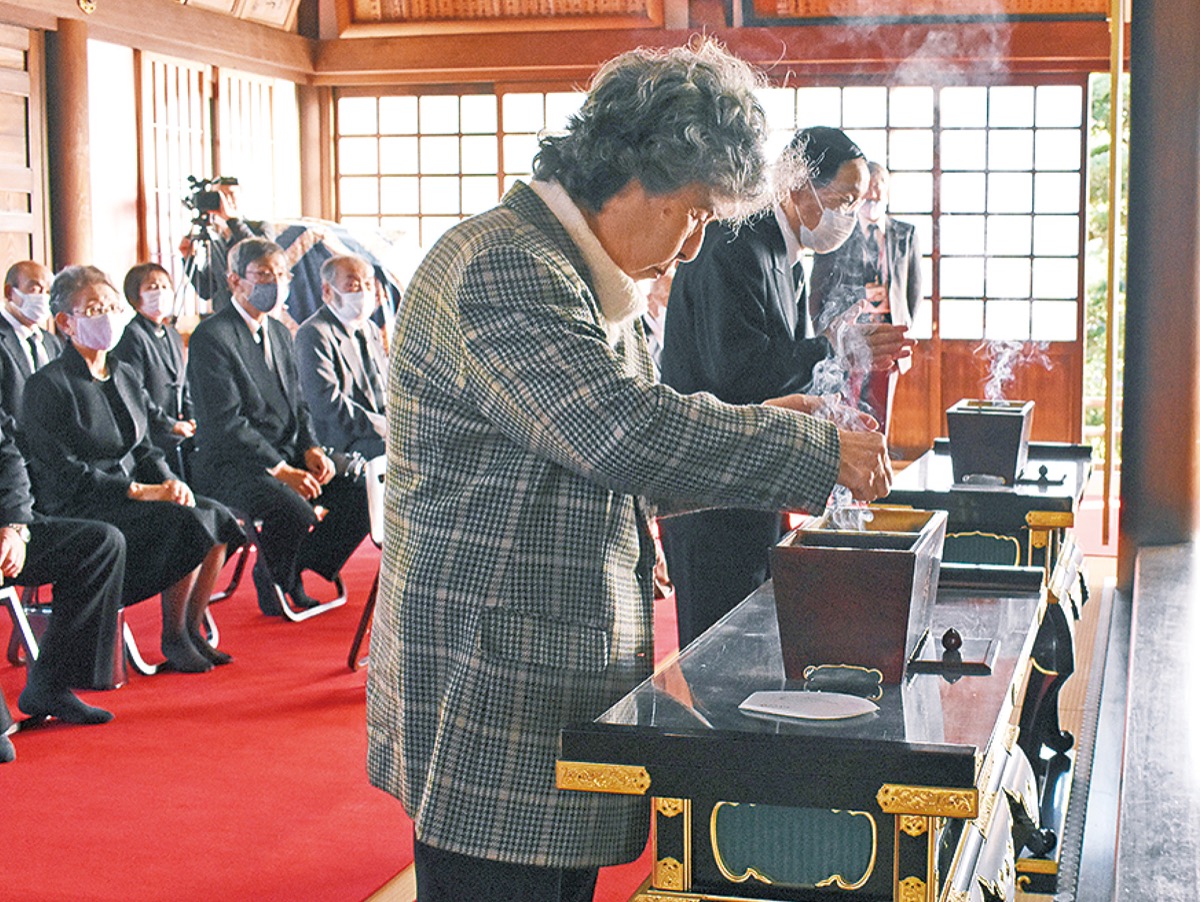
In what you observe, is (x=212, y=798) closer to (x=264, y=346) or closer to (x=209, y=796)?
(x=209, y=796)

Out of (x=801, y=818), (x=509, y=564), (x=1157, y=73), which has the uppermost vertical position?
(x=1157, y=73)

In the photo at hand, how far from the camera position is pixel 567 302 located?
4.83ft

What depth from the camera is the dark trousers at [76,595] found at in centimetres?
407

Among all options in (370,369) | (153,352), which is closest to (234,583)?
(153,352)

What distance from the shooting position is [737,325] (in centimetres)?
279

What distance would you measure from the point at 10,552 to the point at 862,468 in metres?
2.95

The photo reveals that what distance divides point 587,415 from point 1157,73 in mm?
3897

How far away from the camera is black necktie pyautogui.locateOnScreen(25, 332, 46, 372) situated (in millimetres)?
5391

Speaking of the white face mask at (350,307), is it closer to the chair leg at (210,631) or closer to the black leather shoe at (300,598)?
the black leather shoe at (300,598)

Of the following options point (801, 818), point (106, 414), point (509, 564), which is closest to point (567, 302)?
point (509, 564)

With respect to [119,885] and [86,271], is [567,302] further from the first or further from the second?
[86,271]

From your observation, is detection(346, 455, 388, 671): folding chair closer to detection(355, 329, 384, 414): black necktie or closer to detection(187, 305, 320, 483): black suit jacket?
detection(187, 305, 320, 483): black suit jacket

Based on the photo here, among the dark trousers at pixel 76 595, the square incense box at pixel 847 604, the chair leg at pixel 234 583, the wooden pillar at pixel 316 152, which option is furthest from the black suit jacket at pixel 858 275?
the square incense box at pixel 847 604

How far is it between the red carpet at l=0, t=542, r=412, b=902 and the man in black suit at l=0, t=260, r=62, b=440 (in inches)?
37.0
